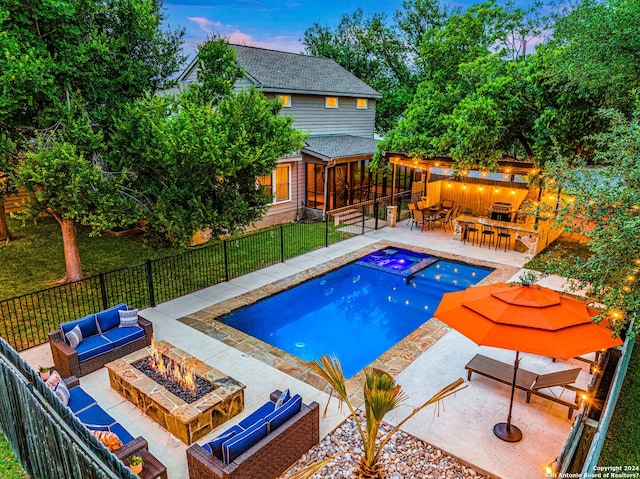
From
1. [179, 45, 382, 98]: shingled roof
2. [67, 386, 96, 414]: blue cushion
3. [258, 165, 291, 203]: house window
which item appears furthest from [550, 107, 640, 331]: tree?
[179, 45, 382, 98]: shingled roof

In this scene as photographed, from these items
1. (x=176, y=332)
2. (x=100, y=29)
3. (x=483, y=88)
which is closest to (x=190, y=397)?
(x=176, y=332)

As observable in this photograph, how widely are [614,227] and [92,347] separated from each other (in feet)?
29.0

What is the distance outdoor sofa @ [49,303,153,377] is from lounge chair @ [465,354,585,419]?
641cm

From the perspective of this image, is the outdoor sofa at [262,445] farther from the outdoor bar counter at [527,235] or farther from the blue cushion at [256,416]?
the outdoor bar counter at [527,235]

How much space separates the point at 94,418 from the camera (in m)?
5.73

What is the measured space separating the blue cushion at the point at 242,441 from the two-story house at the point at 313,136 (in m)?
14.2

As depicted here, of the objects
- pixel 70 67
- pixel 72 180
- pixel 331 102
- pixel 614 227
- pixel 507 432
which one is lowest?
pixel 507 432

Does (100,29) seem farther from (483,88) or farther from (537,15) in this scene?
(537,15)

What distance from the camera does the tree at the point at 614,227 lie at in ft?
18.5

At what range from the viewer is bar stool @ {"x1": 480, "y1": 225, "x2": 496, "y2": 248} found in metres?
16.1

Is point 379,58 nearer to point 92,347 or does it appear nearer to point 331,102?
point 331,102

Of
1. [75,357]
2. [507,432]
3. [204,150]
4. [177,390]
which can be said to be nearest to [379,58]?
[204,150]

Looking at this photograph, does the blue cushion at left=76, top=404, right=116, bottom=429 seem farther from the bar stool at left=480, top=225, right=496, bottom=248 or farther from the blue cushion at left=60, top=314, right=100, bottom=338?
the bar stool at left=480, top=225, right=496, bottom=248

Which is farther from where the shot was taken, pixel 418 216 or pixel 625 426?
pixel 418 216
